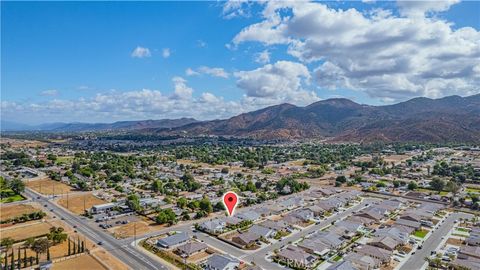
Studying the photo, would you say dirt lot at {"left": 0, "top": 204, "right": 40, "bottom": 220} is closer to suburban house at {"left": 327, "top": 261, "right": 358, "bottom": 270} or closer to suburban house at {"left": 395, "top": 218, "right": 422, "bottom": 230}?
suburban house at {"left": 327, "top": 261, "right": 358, "bottom": 270}

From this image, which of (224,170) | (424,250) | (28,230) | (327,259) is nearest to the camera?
(327,259)

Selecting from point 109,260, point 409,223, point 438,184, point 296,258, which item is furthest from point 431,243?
point 109,260

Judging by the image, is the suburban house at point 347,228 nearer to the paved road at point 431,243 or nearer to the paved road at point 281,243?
the paved road at point 281,243

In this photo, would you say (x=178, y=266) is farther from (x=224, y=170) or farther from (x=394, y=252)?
(x=224, y=170)

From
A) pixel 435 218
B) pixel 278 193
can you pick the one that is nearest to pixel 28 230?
pixel 278 193

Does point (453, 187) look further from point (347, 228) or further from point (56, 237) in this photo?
point (56, 237)

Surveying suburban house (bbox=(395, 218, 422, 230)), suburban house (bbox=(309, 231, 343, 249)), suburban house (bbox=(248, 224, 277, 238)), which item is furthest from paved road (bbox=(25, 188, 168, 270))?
suburban house (bbox=(395, 218, 422, 230))

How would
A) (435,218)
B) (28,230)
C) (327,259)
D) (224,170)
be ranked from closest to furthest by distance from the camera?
(327,259) → (28,230) → (435,218) → (224,170)
